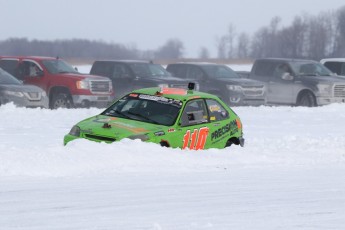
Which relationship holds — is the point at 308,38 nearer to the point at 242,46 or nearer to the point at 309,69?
the point at 242,46

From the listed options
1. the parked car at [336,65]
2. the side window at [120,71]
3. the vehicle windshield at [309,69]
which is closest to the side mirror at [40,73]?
the side window at [120,71]

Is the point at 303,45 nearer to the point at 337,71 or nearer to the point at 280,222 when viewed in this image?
the point at 337,71

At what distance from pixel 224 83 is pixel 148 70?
2406 millimetres

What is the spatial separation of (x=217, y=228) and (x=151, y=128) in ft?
13.7

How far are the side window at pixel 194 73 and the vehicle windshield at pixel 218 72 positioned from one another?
21 centimetres

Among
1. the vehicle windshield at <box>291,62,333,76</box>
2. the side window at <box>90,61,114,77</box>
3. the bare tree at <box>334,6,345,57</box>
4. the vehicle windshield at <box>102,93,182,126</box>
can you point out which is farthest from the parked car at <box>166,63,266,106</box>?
the bare tree at <box>334,6,345,57</box>

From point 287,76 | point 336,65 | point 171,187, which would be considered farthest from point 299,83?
point 171,187

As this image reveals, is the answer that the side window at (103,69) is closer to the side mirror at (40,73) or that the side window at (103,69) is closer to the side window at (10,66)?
the side mirror at (40,73)

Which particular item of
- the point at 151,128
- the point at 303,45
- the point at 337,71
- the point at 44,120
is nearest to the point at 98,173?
the point at 151,128

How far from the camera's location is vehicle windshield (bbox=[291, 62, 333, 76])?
25.6m

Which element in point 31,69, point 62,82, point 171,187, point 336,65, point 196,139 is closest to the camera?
point 171,187

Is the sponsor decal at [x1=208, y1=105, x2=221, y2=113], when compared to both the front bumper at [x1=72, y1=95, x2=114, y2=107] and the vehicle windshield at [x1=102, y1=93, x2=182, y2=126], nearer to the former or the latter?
the vehicle windshield at [x1=102, y1=93, x2=182, y2=126]

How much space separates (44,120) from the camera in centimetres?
1908

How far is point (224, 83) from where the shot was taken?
78.8 ft
